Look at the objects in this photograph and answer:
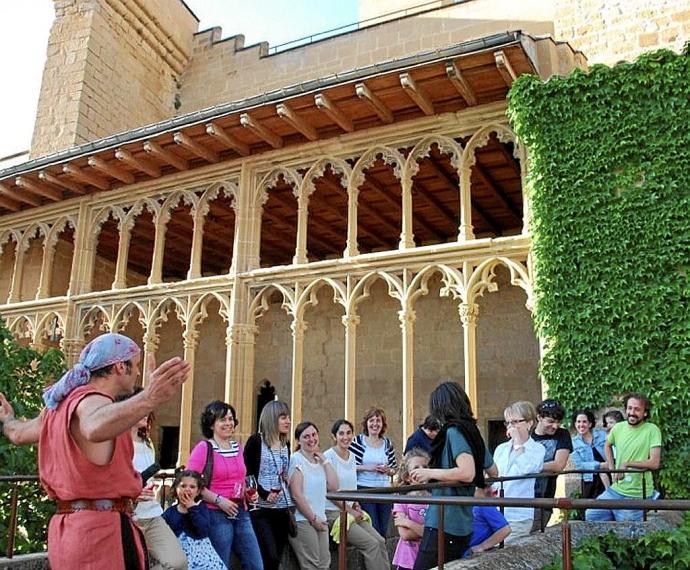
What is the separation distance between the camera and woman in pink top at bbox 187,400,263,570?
15.3ft

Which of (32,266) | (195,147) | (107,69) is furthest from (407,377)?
(107,69)

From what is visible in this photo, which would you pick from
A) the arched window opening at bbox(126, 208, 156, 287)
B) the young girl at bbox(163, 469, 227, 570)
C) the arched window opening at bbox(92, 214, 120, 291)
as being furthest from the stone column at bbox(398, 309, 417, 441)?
the arched window opening at bbox(92, 214, 120, 291)

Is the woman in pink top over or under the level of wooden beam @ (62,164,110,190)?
under

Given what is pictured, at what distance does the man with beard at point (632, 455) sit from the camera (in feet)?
18.9

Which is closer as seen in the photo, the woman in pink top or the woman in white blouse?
the woman in pink top

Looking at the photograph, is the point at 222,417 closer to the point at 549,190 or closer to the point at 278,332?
the point at 549,190

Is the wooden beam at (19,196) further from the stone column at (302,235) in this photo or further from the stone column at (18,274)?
the stone column at (302,235)

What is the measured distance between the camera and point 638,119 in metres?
8.17

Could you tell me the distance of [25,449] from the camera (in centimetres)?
543

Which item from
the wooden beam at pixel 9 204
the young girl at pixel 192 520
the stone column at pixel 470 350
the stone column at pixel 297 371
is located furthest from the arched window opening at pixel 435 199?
the wooden beam at pixel 9 204

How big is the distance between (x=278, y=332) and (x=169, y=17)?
24.7 feet

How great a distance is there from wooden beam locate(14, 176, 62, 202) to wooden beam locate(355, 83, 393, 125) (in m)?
6.28

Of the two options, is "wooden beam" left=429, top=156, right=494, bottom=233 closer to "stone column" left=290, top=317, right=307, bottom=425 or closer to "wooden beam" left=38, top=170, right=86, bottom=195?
"stone column" left=290, top=317, right=307, bottom=425

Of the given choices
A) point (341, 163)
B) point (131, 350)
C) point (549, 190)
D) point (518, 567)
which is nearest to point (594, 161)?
point (549, 190)
